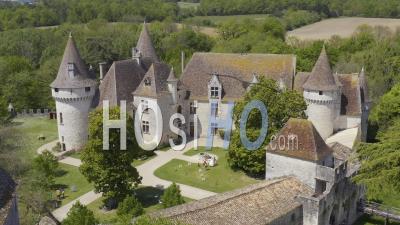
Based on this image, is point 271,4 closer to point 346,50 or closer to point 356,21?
point 356,21

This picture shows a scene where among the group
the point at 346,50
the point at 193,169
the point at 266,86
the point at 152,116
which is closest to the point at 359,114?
the point at 266,86

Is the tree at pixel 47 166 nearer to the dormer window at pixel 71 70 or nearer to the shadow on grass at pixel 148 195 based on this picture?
the shadow on grass at pixel 148 195

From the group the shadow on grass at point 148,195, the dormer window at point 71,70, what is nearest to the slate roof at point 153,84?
the dormer window at point 71,70

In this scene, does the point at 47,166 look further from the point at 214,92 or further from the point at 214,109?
the point at 214,92

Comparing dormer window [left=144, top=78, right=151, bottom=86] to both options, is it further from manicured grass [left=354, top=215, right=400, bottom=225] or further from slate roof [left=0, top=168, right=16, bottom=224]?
slate roof [left=0, top=168, right=16, bottom=224]

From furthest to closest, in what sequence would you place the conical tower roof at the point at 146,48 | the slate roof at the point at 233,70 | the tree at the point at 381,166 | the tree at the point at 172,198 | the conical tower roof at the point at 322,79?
the conical tower roof at the point at 146,48
the slate roof at the point at 233,70
the conical tower roof at the point at 322,79
the tree at the point at 172,198
the tree at the point at 381,166
